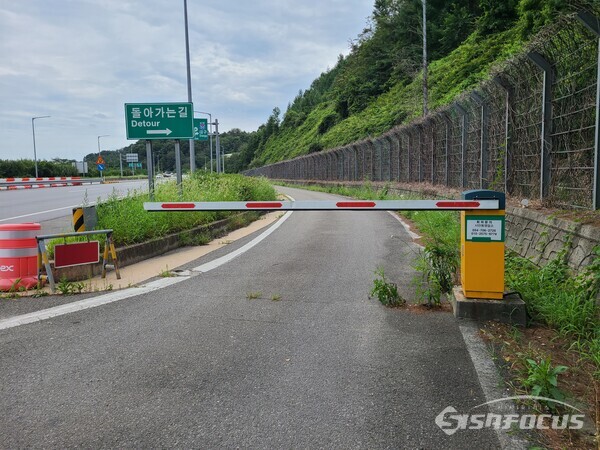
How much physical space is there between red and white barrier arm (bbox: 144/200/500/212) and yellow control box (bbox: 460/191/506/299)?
105 mm

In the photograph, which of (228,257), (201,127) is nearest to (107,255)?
(228,257)

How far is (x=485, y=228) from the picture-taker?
16.5ft

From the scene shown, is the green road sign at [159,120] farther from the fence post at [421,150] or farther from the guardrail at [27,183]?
the guardrail at [27,183]

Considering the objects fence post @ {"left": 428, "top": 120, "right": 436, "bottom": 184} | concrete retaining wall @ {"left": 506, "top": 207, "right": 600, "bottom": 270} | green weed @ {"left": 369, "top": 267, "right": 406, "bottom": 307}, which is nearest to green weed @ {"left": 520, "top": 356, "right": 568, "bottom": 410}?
concrete retaining wall @ {"left": 506, "top": 207, "right": 600, "bottom": 270}

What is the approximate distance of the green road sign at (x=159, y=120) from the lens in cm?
1234

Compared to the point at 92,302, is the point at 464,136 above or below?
above

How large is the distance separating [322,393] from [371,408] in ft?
1.21

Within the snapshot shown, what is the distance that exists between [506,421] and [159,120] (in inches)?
442

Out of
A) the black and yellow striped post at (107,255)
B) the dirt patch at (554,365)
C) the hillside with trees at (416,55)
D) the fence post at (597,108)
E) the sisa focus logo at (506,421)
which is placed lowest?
the sisa focus logo at (506,421)

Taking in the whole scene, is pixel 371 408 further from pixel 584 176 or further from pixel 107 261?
pixel 107 261

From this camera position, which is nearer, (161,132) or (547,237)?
(547,237)

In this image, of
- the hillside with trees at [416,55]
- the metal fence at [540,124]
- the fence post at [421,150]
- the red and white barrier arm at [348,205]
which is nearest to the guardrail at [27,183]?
the hillside with trees at [416,55]

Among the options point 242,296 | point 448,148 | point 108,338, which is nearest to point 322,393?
point 108,338

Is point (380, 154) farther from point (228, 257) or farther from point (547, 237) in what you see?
point (547, 237)
